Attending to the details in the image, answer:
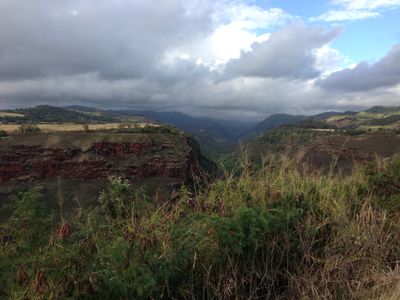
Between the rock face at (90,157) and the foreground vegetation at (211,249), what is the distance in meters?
70.6

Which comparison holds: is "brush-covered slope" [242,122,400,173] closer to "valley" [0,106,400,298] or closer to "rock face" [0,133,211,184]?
"valley" [0,106,400,298]

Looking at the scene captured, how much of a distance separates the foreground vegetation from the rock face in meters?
70.6

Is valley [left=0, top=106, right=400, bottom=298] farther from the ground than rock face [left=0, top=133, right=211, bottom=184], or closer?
farther from the ground

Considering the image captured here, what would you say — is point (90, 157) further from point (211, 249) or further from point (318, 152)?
point (211, 249)

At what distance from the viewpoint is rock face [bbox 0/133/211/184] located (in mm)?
79938

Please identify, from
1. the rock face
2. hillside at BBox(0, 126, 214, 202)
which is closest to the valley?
hillside at BBox(0, 126, 214, 202)

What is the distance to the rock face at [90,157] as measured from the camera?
79938mm

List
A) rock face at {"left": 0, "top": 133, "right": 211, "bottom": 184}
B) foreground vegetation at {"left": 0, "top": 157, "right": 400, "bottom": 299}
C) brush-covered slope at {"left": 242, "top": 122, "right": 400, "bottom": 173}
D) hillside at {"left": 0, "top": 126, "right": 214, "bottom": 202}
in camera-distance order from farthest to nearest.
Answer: rock face at {"left": 0, "top": 133, "right": 211, "bottom": 184}, hillside at {"left": 0, "top": 126, "right": 214, "bottom": 202}, brush-covered slope at {"left": 242, "top": 122, "right": 400, "bottom": 173}, foreground vegetation at {"left": 0, "top": 157, "right": 400, "bottom": 299}

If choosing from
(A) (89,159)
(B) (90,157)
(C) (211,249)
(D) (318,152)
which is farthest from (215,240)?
(B) (90,157)

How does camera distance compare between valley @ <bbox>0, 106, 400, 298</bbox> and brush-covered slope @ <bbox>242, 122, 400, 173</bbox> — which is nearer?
valley @ <bbox>0, 106, 400, 298</bbox>

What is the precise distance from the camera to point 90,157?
81.8 meters

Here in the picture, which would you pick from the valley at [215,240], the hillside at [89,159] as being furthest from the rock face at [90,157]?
the valley at [215,240]

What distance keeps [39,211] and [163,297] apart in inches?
72.3

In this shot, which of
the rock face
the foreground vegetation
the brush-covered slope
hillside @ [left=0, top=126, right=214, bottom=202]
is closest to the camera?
the foreground vegetation
